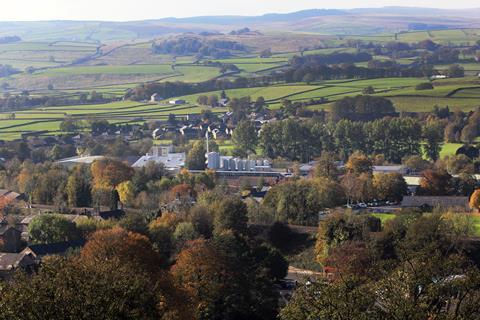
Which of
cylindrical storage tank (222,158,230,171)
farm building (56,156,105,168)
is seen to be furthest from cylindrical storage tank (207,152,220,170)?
farm building (56,156,105,168)

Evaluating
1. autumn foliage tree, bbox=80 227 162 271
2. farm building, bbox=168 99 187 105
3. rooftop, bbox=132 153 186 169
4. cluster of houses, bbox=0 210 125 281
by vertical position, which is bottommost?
farm building, bbox=168 99 187 105

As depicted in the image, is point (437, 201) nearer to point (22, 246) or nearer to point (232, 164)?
point (232, 164)

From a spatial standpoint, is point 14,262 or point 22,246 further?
point 22,246

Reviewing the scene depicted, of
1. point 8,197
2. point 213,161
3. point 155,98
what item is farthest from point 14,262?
point 155,98

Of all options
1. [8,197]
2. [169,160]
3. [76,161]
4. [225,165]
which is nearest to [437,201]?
[225,165]

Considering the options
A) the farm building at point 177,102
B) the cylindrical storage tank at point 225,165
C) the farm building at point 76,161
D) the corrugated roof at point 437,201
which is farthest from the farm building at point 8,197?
the farm building at point 177,102

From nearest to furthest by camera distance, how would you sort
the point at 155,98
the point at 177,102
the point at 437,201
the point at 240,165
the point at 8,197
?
the point at 437,201 → the point at 8,197 → the point at 240,165 → the point at 177,102 → the point at 155,98

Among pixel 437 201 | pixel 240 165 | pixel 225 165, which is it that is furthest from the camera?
pixel 225 165

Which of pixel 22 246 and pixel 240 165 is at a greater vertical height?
pixel 22 246

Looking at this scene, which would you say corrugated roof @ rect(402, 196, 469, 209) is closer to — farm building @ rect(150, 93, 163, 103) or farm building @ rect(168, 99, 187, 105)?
farm building @ rect(168, 99, 187, 105)

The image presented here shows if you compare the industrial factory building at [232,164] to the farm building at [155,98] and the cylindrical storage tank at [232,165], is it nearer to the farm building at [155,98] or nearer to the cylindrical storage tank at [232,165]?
the cylindrical storage tank at [232,165]

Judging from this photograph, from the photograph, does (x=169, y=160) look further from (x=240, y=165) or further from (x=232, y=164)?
(x=240, y=165)

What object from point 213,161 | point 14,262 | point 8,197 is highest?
point 14,262

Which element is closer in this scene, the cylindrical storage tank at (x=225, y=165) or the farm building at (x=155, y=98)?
the cylindrical storage tank at (x=225, y=165)
